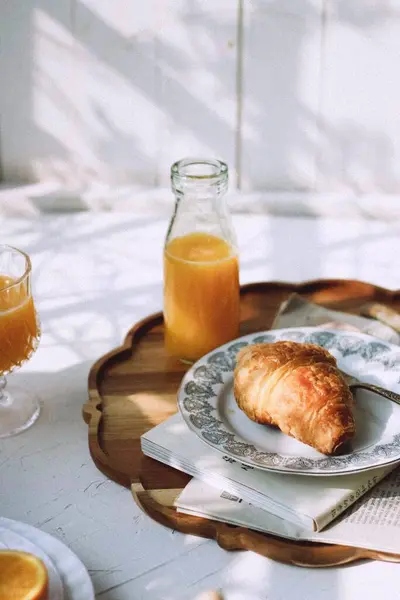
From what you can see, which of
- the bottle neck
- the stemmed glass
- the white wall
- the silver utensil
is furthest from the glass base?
the white wall

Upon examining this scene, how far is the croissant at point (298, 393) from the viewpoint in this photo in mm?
1062

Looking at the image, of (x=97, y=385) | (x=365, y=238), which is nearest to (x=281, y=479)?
(x=97, y=385)

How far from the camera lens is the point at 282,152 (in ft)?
6.40

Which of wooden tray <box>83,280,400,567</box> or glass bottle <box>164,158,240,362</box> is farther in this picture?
glass bottle <box>164,158,240,362</box>

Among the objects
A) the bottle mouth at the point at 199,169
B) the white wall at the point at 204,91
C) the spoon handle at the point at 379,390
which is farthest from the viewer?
the white wall at the point at 204,91

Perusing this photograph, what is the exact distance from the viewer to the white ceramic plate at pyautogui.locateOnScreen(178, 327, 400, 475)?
104 centimetres

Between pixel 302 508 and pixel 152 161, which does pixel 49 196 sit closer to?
pixel 152 161

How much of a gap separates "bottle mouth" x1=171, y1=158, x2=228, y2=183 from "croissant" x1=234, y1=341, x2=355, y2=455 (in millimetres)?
254

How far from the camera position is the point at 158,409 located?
122cm

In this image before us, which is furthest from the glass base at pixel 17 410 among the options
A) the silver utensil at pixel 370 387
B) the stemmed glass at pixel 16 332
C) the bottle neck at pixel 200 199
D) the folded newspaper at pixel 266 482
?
the silver utensil at pixel 370 387

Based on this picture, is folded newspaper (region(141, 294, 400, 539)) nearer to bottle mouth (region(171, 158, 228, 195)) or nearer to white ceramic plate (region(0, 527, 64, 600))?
white ceramic plate (region(0, 527, 64, 600))

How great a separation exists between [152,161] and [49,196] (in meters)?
0.24

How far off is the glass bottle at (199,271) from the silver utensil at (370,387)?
218 millimetres

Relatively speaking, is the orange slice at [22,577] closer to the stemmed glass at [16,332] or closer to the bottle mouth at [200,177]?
the stemmed glass at [16,332]
